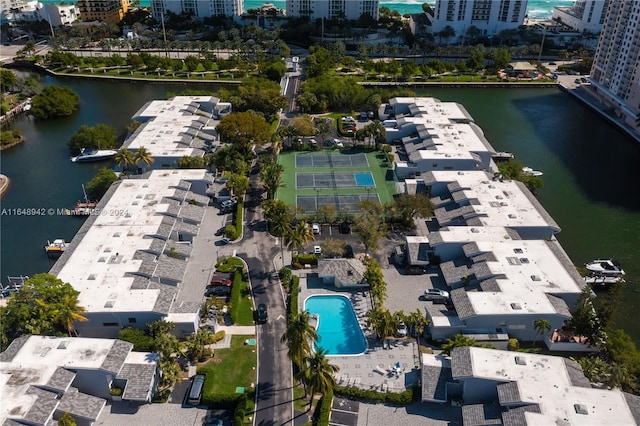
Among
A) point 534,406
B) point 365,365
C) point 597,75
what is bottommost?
point 365,365

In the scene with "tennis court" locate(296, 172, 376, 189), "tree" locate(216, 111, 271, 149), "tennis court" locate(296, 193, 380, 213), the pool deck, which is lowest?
the pool deck

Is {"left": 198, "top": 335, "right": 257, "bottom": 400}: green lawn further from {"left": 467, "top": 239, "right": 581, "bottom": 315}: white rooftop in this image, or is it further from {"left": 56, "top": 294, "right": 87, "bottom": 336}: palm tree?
{"left": 467, "top": 239, "right": 581, "bottom": 315}: white rooftop

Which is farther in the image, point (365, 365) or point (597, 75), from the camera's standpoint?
point (597, 75)

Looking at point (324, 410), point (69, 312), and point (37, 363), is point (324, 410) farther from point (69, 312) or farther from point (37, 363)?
point (69, 312)

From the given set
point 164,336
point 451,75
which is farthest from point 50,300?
point 451,75

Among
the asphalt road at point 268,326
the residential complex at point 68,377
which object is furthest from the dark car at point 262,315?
the residential complex at point 68,377

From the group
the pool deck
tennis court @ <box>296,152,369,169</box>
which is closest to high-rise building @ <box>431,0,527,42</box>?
tennis court @ <box>296,152,369,169</box>

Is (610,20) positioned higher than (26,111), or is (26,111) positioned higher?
(610,20)

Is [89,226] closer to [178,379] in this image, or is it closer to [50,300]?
[50,300]
